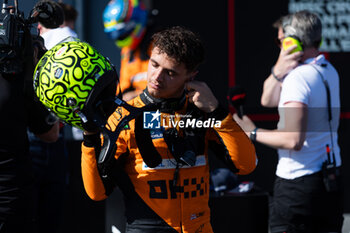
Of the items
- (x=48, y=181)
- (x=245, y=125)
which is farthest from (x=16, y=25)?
(x=48, y=181)

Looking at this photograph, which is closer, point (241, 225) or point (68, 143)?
point (241, 225)

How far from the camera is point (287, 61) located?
316cm

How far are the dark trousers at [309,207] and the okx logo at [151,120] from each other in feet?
4.24

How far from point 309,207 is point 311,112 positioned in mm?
579

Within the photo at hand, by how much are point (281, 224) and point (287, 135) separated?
0.59 m

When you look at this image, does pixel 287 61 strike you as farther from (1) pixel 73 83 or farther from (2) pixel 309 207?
(1) pixel 73 83

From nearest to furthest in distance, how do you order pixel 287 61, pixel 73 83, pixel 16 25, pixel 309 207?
pixel 73 83 < pixel 16 25 < pixel 309 207 < pixel 287 61

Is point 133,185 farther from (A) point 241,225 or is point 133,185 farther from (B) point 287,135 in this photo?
(A) point 241,225

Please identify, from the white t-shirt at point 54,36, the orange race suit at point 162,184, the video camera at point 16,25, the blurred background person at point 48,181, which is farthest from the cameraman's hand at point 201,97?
the blurred background person at point 48,181

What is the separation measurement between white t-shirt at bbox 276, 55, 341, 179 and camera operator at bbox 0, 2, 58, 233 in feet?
4.81

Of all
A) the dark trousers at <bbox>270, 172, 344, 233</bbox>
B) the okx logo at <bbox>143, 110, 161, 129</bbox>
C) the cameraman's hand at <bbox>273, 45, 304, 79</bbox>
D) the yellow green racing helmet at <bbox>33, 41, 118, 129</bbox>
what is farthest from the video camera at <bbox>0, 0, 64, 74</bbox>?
the dark trousers at <bbox>270, 172, 344, 233</bbox>

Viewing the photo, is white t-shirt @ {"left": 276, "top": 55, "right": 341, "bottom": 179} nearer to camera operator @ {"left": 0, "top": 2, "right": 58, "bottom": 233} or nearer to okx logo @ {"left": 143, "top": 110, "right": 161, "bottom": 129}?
okx logo @ {"left": 143, "top": 110, "right": 161, "bottom": 129}

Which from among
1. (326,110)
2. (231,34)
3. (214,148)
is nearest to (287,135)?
(326,110)

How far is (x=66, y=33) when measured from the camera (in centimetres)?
343
